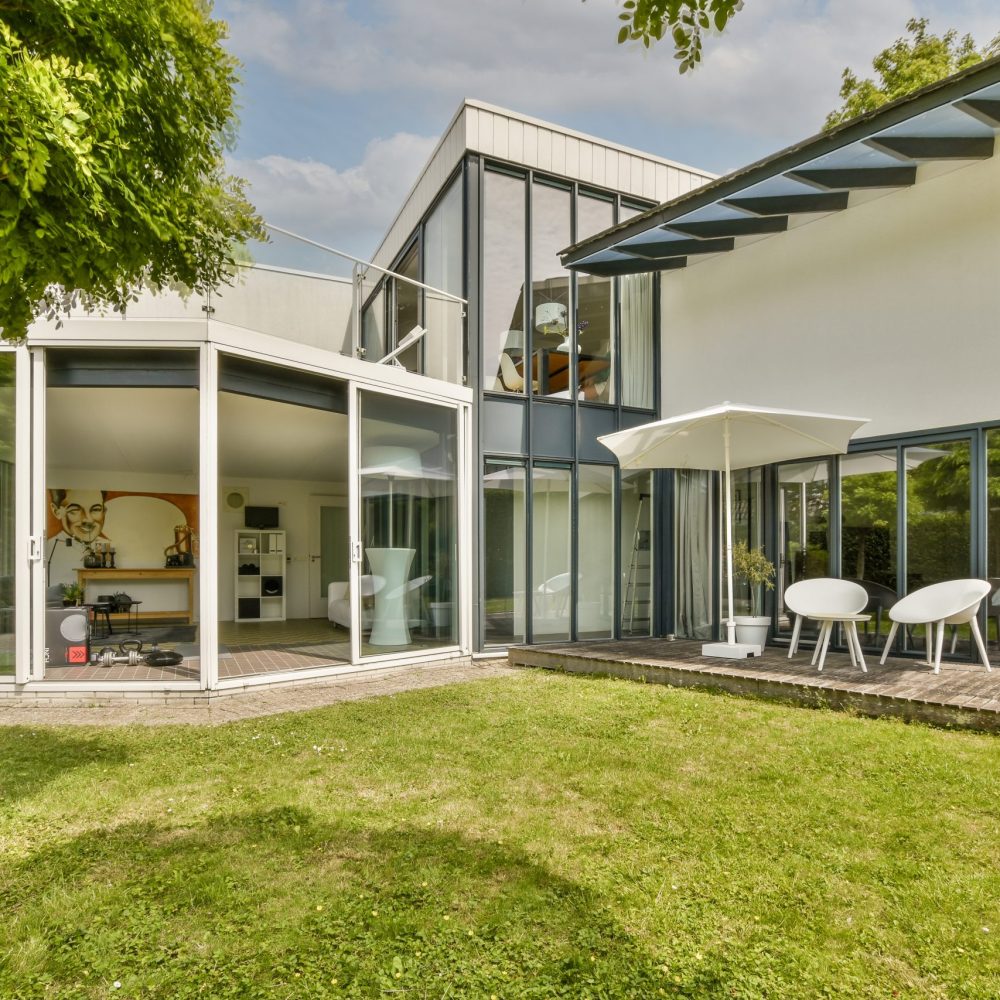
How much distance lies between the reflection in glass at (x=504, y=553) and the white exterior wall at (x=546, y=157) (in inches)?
154

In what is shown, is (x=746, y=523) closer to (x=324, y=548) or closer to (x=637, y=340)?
(x=637, y=340)

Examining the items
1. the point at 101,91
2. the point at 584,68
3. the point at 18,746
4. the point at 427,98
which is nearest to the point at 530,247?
the point at 427,98

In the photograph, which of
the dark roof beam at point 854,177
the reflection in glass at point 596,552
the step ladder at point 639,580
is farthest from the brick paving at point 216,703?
the dark roof beam at point 854,177

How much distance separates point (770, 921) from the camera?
2.62 meters

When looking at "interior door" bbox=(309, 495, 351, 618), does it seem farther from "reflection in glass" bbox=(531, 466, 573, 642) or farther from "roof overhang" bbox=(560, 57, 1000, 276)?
"roof overhang" bbox=(560, 57, 1000, 276)

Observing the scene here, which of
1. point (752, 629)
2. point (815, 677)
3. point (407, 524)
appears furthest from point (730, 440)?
point (407, 524)

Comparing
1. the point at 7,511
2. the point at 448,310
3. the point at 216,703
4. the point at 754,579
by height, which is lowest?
the point at 216,703

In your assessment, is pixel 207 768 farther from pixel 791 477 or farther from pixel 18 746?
pixel 791 477

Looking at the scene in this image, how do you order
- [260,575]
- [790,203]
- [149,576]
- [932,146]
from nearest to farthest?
[932,146] → [790,203] → [149,576] → [260,575]

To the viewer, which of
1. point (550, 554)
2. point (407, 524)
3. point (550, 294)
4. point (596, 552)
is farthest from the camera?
point (596, 552)

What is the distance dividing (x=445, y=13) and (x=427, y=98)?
741cm

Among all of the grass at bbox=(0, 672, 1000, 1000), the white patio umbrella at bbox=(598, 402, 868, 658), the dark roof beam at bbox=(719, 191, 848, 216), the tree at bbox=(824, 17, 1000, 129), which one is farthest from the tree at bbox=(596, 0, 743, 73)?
the tree at bbox=(824, 17, 1000, 129)

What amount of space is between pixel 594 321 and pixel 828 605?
4635 mm

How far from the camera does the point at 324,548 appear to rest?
47.5ft
